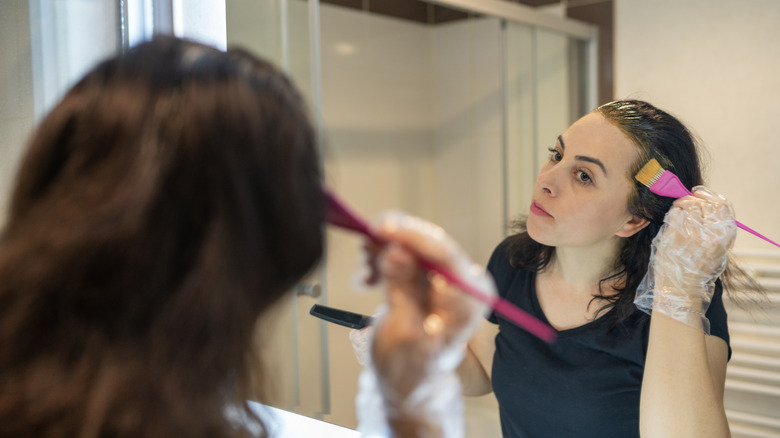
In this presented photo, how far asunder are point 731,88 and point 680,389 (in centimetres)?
84

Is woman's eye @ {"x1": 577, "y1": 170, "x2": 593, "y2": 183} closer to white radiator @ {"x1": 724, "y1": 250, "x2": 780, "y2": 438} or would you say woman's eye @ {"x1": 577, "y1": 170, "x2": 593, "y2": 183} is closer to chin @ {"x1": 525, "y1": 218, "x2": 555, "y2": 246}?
chin @ {"x1": 525, "y1": 218, "x2": 555, "y2": 246}

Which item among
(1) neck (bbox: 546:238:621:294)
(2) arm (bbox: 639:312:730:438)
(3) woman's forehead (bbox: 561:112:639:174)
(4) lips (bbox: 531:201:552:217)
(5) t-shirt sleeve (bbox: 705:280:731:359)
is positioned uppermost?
(3) woman's forehead (bbox: 561:112:639:174)

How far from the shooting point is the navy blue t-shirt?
94 cm

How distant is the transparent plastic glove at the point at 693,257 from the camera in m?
0.85

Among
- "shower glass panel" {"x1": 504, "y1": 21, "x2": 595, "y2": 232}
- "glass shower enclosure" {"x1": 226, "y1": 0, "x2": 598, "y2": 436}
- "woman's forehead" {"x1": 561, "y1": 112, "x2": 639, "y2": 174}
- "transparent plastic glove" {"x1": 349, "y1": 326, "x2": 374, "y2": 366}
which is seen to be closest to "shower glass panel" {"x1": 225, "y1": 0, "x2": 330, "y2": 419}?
"glass shower enclosure" {"x1": 226, "y1": 0, "x2": 598, "y2": 436}

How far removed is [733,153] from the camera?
139 centimetres

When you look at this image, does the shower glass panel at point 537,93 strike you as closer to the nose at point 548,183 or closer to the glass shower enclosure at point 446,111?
the glass shower enclosure at point 446,111

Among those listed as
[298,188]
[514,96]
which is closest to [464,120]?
[514,96]

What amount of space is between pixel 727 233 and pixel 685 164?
17cm

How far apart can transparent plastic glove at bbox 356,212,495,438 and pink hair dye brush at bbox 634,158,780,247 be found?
60cm

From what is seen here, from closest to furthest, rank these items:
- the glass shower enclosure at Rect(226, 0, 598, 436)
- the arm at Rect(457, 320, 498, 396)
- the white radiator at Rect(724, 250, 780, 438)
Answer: the arm at Rect(457, 320, 498, 396) < the white radiator at Rect(724, 250, 780, 438) < the glass shower enclosure at Rect(226, 0, 598, 436)

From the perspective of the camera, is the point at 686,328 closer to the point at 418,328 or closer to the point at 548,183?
the point at 548,183

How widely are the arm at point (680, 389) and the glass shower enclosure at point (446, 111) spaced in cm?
74

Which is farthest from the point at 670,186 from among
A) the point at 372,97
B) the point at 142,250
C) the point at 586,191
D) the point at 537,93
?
the point at 372,97
